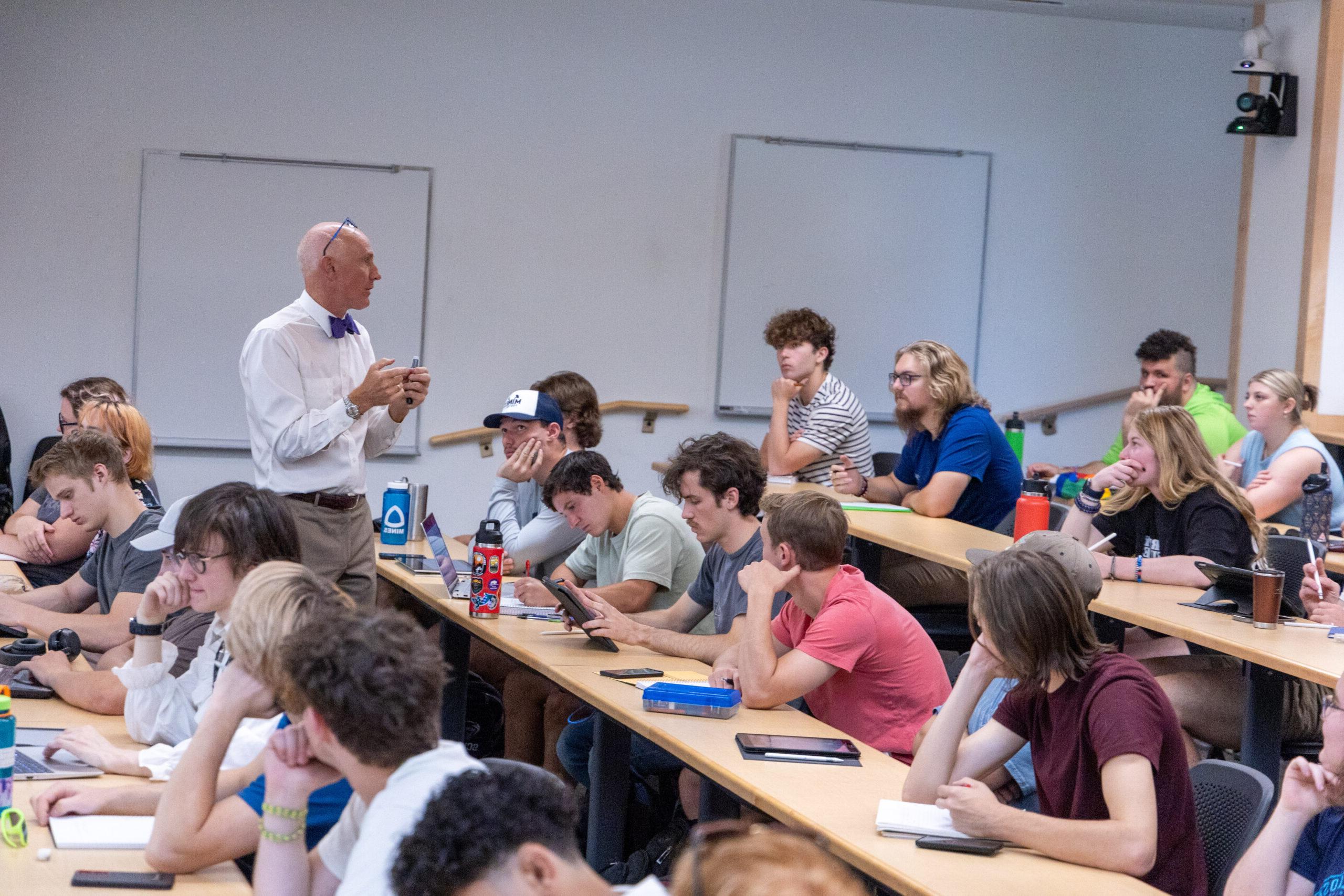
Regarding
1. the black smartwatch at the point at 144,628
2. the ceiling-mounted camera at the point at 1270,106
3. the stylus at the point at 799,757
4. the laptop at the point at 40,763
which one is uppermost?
the ceiling-mounted camera at the point at 1270,106

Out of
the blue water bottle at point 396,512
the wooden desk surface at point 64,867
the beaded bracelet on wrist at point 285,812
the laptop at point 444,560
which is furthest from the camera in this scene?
the blue water bottle at point 396,512

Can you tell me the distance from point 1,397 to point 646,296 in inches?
124

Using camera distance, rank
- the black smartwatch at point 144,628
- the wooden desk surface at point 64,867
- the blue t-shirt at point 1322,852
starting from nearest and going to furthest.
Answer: the wooden desk surface at point 64,867 < the blue t-shirt at point 1322,852 < the black smartwatch at point 144,628

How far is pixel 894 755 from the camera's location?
3.01 meters

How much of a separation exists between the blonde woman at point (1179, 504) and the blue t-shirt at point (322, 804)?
250cm

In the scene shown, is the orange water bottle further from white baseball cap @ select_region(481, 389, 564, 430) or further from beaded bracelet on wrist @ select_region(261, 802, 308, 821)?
beaded bracelet on wrist @ select_region(261, 802, 308, 821)

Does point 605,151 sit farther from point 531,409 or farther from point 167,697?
point 167,697

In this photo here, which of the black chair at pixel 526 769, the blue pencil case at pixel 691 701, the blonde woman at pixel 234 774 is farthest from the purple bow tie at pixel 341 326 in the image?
the black chair at pixel 526 769

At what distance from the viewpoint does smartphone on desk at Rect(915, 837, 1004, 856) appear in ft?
6.88

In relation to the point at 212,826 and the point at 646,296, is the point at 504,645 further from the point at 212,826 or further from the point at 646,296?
the point at 646,296

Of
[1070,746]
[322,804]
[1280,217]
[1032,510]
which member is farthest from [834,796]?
[1280,217]

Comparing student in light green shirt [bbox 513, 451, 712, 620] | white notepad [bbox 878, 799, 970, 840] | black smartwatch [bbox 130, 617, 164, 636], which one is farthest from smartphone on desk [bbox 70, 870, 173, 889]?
student in light green shirt [bbox 513, 451, 712, 620]

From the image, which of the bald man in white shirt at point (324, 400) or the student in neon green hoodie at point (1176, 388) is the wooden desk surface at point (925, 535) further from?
the student in neon green hoodie at point (1176, 388)

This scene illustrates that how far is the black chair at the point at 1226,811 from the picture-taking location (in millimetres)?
2217
